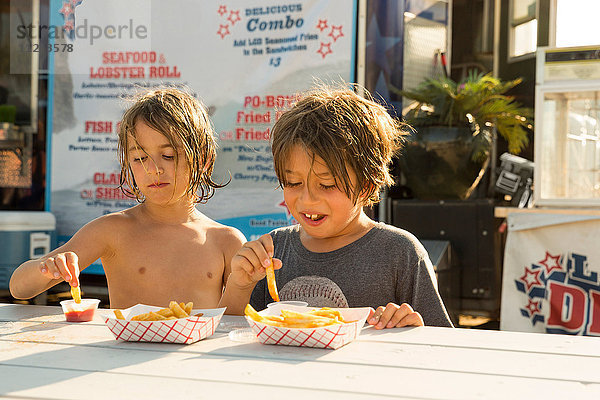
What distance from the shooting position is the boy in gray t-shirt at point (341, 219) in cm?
174

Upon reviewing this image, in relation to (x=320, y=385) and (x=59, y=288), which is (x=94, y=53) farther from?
(x=320, y=385)

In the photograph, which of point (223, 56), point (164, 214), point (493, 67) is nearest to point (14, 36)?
point (223, 56)

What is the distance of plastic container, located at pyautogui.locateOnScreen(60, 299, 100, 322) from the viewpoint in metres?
1.56

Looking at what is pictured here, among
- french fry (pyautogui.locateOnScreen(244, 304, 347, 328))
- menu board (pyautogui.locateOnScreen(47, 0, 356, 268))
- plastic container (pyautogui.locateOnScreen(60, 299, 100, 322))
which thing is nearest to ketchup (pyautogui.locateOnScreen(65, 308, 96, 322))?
plastic container (pyautogui.locateOnScreen(60, 299, 100, 322))

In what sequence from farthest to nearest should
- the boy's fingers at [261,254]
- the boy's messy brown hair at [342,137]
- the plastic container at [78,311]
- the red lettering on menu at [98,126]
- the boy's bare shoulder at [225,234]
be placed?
the red lettering on menu at [98,126] → the boy's bare shoulder at [225,234] → the boy's messy brown hair at [342,137] → the plastic container at [78,311] → the boy's fingers at [261,254]

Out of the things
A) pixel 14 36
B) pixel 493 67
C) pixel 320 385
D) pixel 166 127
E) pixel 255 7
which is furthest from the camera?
pixel 493 67

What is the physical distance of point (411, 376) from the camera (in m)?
1.06

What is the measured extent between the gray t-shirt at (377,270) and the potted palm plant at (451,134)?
243 cm

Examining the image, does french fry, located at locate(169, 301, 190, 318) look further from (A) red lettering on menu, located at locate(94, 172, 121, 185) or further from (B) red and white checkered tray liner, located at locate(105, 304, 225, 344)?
(A) red lettering on menu, located at locate(94, 172, 121, 185)

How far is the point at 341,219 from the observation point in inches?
71.9

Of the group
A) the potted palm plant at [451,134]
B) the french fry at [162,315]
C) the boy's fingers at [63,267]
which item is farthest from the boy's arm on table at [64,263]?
the potted palm plant at [451,134]

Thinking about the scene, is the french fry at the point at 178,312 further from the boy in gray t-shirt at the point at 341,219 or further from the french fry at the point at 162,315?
the boy in gray t-shirt at the point at 341,219

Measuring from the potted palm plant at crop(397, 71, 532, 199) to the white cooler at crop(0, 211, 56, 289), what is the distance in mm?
2650

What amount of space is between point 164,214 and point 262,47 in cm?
213
